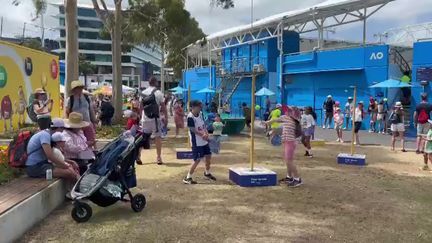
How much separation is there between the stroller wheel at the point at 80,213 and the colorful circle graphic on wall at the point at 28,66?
11.6 m

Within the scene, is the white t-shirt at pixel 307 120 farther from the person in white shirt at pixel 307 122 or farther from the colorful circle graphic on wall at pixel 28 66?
the colorful circle graphic on wall at pixel 28 66

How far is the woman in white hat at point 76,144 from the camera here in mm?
7652

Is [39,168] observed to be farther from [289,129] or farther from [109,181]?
[289,129]

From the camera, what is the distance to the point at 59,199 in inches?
280

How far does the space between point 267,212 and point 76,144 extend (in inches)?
124

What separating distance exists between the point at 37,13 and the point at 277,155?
10.2 meters

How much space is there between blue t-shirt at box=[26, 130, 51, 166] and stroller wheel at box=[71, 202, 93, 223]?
1115 millimetres

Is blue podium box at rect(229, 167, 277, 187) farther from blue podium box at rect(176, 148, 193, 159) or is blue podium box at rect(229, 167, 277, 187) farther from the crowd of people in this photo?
blue podium box at rect(176, 148, 193, 159)

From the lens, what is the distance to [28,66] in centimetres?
1689

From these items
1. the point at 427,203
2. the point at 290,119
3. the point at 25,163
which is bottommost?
the point at 427,203

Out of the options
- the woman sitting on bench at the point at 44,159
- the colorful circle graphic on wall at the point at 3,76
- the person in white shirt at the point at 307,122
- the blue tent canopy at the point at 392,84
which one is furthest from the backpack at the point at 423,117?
the colorful circle graphic on wall at the point at 3,76

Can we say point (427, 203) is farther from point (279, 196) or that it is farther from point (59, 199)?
point (59, 199)

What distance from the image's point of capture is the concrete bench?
208 inches

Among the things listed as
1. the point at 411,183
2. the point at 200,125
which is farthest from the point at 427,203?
the point at 200,125
